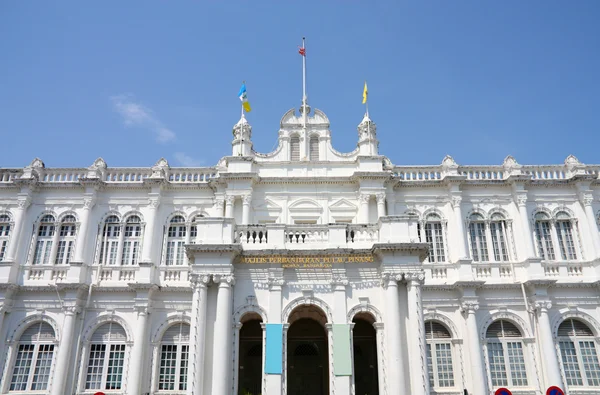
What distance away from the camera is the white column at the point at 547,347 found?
21.0 metres

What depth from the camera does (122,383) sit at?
21.4 meters


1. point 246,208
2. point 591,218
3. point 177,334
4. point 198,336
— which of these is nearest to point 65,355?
point 177,334

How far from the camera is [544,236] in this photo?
2416cm

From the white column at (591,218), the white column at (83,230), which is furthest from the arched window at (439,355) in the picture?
the white column at (83,230)

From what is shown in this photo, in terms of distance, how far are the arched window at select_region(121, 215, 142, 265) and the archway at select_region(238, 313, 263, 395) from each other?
7375mm

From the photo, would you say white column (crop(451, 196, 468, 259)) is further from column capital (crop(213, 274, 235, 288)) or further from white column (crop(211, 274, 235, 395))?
white column (crop(211, 274, 235, 395))

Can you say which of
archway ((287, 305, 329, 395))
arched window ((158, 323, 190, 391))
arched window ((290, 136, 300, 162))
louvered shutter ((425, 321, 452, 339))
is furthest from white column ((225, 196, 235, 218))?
louvered shutter ((425, 321, 452, 339))

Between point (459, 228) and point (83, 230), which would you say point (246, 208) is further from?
point (459, 228)

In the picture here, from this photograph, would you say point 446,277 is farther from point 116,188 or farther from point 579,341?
point 116,188

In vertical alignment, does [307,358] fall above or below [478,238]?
below

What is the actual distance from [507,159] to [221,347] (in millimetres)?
17463

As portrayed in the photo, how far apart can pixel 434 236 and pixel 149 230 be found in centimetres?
1358

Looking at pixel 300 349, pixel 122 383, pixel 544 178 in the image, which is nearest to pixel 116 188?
pixel 122 383

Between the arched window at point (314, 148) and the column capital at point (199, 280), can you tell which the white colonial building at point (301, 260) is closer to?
the arched window at point (314, 148)
